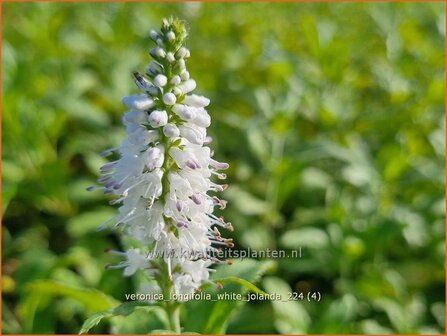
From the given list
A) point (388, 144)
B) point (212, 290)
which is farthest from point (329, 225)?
point (212, 290)

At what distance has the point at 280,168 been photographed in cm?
423

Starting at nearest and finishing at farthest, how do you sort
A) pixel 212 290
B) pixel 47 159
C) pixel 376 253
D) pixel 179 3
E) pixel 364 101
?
pixel 212 290
pixel 376 253
pixel 47 159
pixel 364 101
pixel 179 3

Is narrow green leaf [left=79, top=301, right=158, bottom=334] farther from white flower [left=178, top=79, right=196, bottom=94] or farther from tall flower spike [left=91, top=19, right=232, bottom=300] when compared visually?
white flower [left=178, top=79, right=196, bottom=94]

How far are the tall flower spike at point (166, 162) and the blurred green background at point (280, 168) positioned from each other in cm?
69

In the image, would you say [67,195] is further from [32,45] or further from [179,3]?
[179,3]

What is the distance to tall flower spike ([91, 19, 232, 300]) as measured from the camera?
6.71ft

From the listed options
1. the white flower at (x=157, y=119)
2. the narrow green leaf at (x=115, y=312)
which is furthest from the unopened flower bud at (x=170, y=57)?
the narrow green leaf at (x=115, y=312)

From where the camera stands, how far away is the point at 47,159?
15.5 ft

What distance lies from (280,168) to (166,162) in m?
2.20

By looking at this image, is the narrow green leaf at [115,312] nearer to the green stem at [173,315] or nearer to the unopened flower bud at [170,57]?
the green stem at [173,315]

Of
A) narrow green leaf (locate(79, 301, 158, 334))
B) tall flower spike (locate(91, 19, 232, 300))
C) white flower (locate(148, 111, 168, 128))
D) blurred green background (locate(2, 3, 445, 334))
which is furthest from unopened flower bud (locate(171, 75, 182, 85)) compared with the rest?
blurred green background (locate(2, 3, 445, 334))

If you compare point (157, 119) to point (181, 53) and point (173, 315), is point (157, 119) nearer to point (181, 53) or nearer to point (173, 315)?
point (181, 53)

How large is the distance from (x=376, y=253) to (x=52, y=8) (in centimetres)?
492

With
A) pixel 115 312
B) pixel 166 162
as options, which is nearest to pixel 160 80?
pixel 166 162
